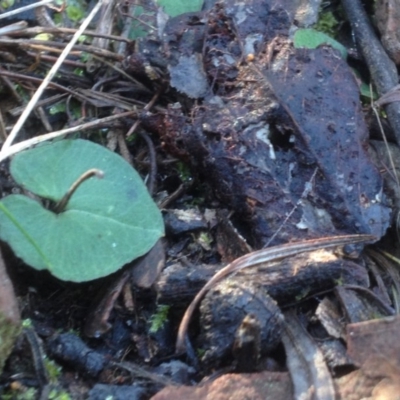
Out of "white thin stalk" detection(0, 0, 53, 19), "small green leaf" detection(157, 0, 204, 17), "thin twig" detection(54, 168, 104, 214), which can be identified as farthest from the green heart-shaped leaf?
"small green leaf" detection(157, 0, 204, 17)

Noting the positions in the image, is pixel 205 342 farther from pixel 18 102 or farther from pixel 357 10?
pixel 357 10

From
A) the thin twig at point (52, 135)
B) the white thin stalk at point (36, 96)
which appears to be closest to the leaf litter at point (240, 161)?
the thin twig at point (52, 135)

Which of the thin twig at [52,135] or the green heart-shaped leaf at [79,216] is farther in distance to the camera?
the thin twig at [52,135]

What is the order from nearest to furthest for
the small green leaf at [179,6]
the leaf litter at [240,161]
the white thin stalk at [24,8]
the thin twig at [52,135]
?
the leaf litter at [240,161] → the thin twig at [52,135] → the white thin stalk at [24,8] → the small green leaf at [179,6]

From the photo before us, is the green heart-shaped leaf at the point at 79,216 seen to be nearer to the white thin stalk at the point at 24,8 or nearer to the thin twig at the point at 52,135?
the thin twig at the point at 52,135

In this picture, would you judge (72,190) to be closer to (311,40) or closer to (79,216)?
(79,216)

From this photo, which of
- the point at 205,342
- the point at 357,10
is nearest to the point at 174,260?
the point at 205,342
